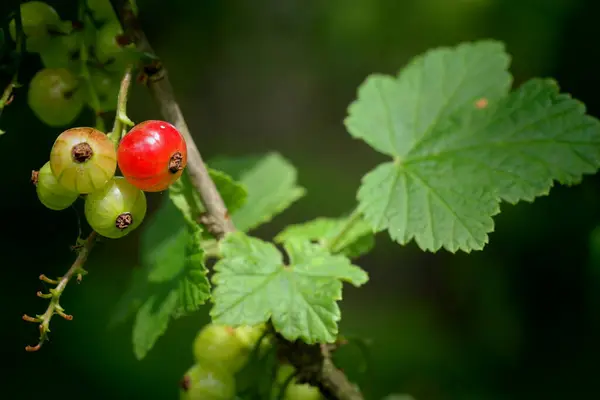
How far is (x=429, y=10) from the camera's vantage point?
3.66m

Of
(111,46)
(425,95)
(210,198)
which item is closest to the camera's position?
(111,46)

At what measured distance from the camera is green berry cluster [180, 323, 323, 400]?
121 centimetres

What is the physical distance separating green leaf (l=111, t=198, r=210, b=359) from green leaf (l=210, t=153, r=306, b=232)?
0.17 m

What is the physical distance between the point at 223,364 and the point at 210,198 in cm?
32

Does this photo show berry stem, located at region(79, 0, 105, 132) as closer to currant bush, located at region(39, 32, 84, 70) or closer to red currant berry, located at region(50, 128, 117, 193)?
currant bush, located at region(39, 32, 84, 70)

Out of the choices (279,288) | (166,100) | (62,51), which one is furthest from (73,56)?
(279,288)

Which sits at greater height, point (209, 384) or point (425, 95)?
point (425, 95)

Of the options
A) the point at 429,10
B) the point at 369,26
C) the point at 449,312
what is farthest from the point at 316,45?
the point at 449,312

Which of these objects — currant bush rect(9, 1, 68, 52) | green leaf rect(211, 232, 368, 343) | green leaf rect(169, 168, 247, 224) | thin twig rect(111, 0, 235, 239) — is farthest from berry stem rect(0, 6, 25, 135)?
green leaf rect(211, 232, 368, 343)

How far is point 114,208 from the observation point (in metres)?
0.92

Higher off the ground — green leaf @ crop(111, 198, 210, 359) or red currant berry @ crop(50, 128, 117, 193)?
red currant berry @ crop(50, 128, 117, 193)

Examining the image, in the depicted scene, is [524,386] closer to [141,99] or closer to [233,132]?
[141,99]

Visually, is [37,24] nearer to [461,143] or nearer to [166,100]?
[166,100]

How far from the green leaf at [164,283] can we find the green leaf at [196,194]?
0.04 meters
